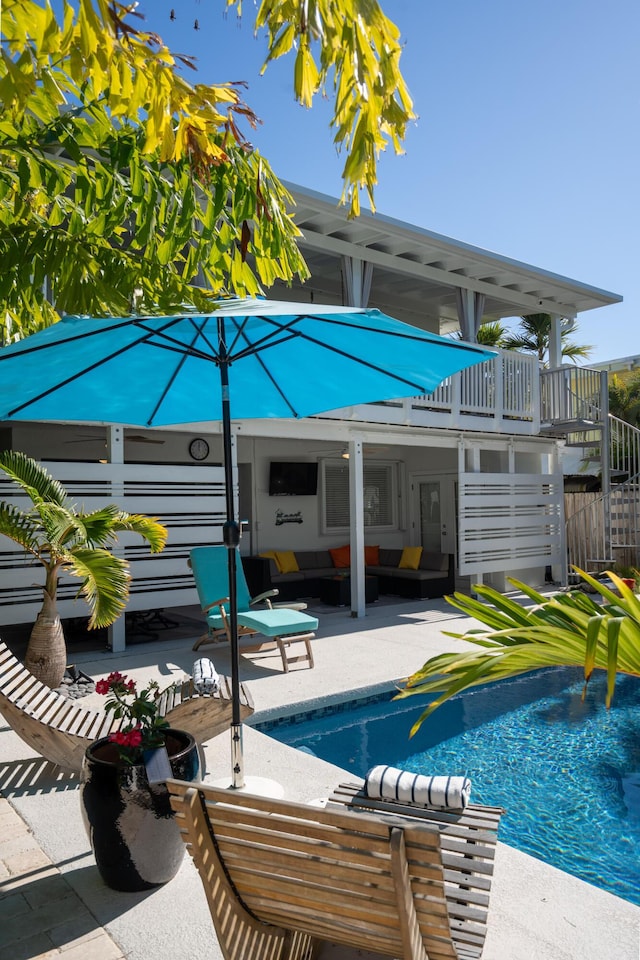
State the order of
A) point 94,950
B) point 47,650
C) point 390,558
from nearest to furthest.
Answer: point 94,950, point 47,650, point 390,558

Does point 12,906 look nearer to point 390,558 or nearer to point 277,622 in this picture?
point 277,622

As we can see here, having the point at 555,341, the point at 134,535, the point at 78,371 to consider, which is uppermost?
the point at 555,341

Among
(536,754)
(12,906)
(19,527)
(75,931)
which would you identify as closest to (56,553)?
(19,527)

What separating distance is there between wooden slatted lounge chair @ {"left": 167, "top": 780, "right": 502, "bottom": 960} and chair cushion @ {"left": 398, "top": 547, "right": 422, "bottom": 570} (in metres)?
11.8

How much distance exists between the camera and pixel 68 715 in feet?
14.7

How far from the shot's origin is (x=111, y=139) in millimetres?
4293

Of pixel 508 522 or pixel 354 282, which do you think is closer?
pixel 354 282

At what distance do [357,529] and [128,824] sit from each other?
8029mm

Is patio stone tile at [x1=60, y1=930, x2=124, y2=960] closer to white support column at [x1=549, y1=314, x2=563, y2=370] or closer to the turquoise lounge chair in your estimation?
the turquoise lounge chair

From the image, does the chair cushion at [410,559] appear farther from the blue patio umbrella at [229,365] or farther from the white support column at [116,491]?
the blue patio umbrella at [229,365]

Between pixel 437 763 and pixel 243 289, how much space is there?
4.06 metres

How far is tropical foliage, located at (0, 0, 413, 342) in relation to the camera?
203 centimetres

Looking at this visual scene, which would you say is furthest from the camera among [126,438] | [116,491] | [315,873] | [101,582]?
[126,438]

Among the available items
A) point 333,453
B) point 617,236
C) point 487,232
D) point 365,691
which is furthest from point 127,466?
point 617,236
